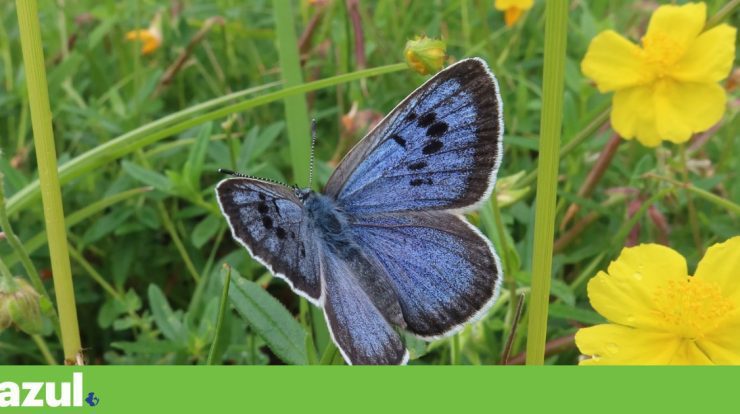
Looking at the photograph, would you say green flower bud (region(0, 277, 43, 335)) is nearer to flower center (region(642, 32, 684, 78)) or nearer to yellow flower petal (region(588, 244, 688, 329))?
yellow flower petal (region(588, 244, 688, 329))

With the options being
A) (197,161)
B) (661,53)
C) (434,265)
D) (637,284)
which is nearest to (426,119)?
(434,265)

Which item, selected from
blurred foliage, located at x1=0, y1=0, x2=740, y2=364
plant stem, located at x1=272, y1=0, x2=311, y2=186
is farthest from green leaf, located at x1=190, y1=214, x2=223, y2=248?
plant stem, located at x1=272, y1=0, x2=311, y2=186

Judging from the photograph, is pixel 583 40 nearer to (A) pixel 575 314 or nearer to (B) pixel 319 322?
(A) pixel 575 314

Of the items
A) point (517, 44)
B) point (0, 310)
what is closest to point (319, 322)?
point (0, 310)

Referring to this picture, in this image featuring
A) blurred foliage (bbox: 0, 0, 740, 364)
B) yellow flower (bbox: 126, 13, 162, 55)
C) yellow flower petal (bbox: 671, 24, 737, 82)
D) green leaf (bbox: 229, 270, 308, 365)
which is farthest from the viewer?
yellow flower (bbox: 126, 13, 162, 55)

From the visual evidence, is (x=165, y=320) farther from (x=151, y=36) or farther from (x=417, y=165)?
(x=151, y=36)

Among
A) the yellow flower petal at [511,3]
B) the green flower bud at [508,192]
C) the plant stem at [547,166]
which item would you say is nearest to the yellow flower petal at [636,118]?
the green flower bud at [508,192]
